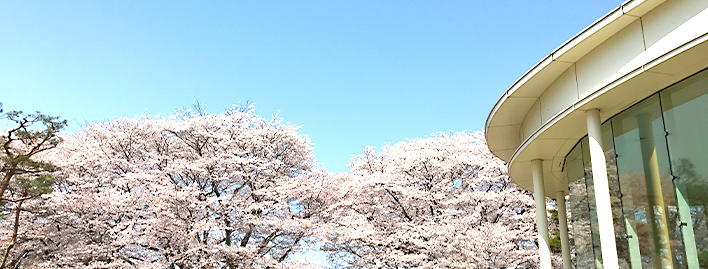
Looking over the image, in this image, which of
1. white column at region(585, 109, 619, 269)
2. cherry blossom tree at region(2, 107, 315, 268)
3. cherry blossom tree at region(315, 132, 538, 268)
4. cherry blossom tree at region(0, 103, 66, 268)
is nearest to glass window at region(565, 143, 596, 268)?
white column at region(585, 109, 619, 269)

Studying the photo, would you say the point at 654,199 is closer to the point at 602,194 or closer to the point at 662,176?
the point at 662,176

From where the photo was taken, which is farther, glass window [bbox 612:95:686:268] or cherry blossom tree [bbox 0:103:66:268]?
cherry blossom tree [bbox 0:103:66:268]

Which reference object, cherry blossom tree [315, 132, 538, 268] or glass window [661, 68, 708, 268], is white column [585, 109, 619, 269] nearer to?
glass window [661, 68, 708, 268]

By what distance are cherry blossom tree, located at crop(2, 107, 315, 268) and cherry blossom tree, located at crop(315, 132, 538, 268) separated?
2.03 m

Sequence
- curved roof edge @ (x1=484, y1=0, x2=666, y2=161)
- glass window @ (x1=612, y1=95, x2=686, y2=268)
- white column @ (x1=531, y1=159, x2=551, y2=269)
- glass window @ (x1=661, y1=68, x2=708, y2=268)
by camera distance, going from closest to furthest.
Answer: glass window @ (x1=661, y1=68, x2=708, y2=268), curved roof edge @ (x1=484, y1=0, x2=666, y2=161), glass window @ (x1=612, y1=95, x2=686, y2=268), white column @ (x1=531, y1=159, x2=551, y2=269)

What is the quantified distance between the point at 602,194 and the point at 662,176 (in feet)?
2.87

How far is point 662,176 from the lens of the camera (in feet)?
19.3

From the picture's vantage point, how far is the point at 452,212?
1941cm

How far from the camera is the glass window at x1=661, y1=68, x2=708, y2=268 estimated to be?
5250mm

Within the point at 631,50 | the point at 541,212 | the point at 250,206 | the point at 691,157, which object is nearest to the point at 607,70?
the point at 631,50

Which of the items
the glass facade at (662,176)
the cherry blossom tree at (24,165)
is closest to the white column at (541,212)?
the glass facade at (662,176)

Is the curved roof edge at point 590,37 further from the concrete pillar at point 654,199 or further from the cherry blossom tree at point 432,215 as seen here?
the cherry blossom tree at point 432,215

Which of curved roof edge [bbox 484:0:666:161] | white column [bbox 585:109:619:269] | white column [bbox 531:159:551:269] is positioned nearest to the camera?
curved roof edge [bbox 484:0:666:161]

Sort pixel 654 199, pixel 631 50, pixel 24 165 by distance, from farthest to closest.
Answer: pixel 24 165
pixel 654 199
pixel 631 50
